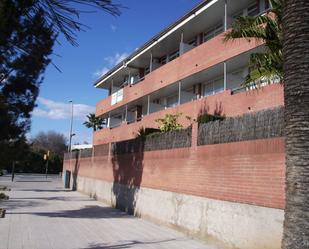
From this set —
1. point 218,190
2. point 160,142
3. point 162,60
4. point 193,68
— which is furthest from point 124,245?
point 162,60

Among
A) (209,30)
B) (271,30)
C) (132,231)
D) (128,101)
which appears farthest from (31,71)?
(128,101)

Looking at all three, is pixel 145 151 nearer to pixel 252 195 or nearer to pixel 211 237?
pixel 211 237

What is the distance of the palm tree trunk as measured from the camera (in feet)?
13.9

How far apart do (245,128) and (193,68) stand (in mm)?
12794

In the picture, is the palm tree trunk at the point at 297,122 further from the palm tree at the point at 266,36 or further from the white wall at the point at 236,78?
the white wall at the point at 236,78

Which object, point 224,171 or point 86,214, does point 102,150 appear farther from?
point 224,171

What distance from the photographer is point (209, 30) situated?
26.6m

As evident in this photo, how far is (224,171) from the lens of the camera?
13.0 metres

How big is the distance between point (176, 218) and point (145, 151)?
537 cm

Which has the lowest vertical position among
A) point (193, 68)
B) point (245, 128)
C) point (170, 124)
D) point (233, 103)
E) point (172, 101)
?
point (245, 128)

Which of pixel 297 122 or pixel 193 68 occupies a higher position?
pixel 193 68

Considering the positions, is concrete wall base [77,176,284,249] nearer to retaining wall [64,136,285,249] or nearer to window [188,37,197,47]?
retaining wall [64,136,285,249]

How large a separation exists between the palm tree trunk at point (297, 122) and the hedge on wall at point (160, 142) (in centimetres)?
1132

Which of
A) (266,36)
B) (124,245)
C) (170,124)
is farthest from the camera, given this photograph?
(170,124)
